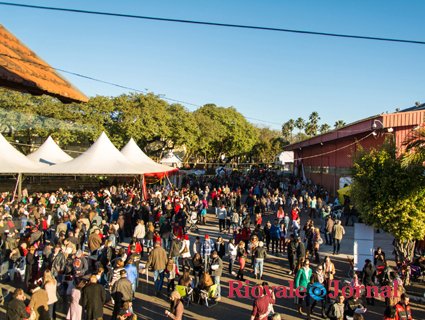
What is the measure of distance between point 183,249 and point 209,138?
40019 millimetres

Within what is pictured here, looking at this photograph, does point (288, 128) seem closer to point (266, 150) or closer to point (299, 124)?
point (299, 124)

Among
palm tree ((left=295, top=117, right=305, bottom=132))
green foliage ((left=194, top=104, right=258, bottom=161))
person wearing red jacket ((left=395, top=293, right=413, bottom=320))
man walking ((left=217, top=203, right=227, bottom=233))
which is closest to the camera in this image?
person wearing red jacket ((left=395, top=293, right=413, bottom=320))

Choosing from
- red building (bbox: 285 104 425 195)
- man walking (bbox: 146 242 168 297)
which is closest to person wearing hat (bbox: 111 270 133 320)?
man walking (bbox: 146 242 168 297)

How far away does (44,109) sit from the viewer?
32.8 meters

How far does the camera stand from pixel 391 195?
11977 mm

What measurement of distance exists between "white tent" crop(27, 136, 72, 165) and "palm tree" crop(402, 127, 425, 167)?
855 inches

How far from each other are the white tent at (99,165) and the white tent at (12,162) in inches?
33.1

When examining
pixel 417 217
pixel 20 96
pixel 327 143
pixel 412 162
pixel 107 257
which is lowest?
pixel 107 257

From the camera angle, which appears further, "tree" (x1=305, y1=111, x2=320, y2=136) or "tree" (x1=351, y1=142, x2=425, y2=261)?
"tree" (x1=305, y1=111, x2=320, y2=136)

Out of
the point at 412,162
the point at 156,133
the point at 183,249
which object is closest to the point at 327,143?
the point at 156,133

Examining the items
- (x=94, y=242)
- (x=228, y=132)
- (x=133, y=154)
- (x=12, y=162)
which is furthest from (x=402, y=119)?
(x=228, y=132)

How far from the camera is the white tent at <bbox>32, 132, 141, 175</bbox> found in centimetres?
2205

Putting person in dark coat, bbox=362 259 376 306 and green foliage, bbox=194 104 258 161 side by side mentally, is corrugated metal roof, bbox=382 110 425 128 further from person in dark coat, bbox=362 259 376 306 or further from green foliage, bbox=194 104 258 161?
green foliage, bbox=194 104 258 161

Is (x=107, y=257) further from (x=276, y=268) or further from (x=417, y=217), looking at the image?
(x=417, y=217)
